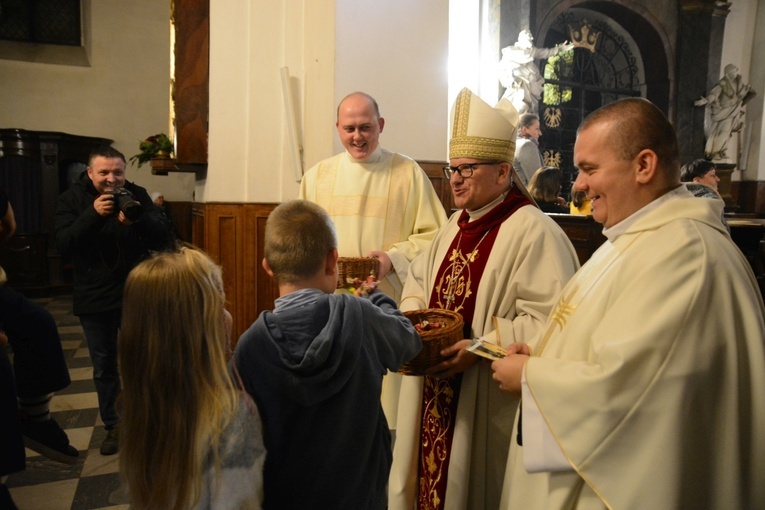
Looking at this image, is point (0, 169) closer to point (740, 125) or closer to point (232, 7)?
point (232, 7)

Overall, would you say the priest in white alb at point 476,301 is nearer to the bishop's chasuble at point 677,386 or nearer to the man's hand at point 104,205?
the bishop's chasuble at point 677,386

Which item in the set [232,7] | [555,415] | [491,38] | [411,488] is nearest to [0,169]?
[232,7]

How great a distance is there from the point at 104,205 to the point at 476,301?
6.91 feet

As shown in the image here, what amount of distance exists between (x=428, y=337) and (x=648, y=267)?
741mm

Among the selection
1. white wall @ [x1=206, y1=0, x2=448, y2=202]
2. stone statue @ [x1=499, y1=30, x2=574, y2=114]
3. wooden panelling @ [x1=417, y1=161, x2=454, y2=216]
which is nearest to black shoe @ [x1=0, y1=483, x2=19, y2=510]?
white wall @ [x1=206, y1=0, x2=448, y2=202]

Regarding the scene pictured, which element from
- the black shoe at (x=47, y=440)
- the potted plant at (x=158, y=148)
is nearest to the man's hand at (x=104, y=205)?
the black shoe at (x=47, y=440)

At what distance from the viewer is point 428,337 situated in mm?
1864

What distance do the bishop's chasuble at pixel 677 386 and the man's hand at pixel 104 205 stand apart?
2627 mm

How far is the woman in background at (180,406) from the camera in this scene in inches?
48.9

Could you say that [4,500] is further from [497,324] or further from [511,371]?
[497,324]

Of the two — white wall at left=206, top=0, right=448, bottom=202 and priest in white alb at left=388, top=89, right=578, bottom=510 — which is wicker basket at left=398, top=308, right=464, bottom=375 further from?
white wall at left=206, top=0, right=448, bottom=202

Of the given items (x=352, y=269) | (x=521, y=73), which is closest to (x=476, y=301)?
(x=352, y=269)

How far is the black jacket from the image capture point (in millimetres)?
3264

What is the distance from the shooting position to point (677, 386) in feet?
A: 4.17
